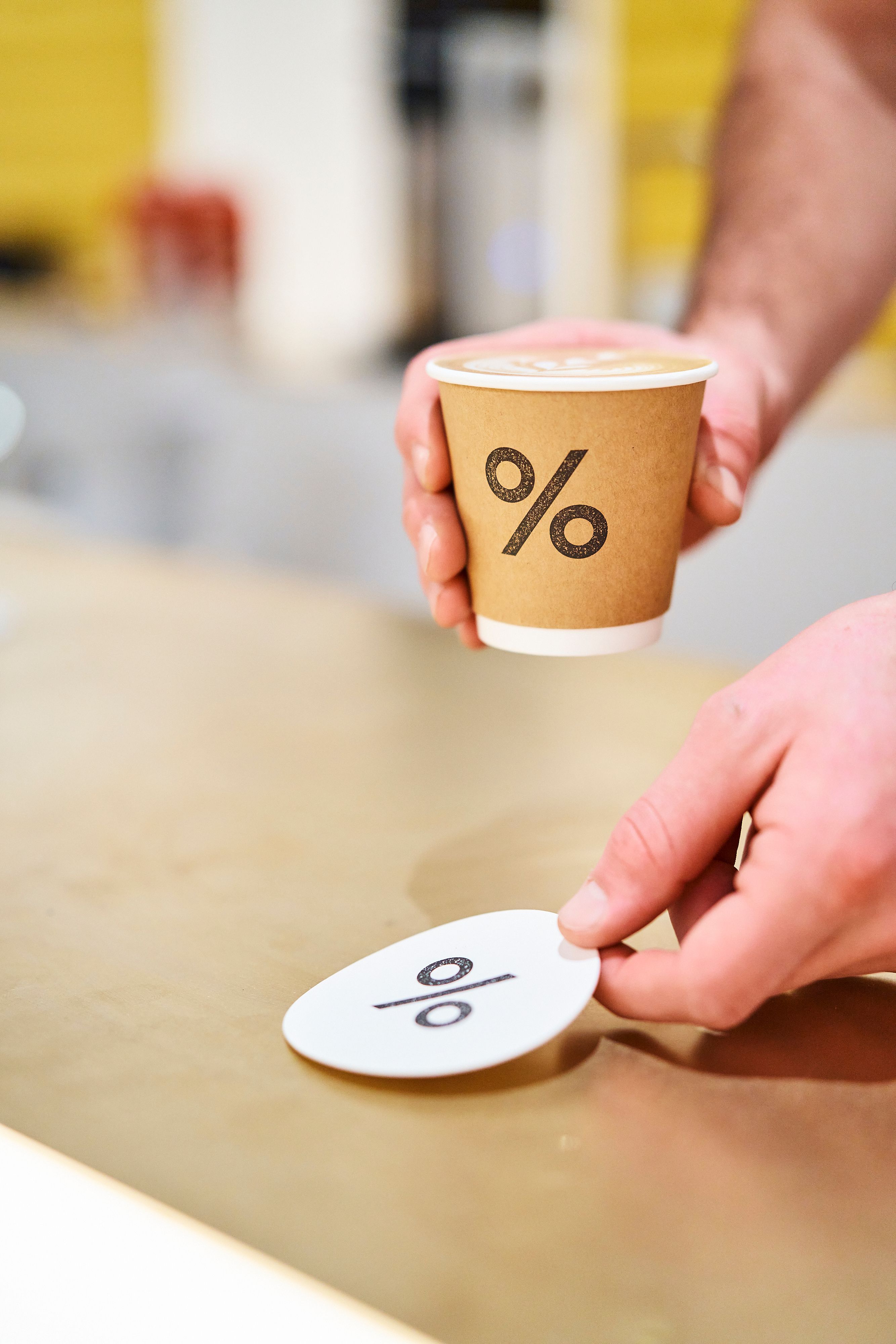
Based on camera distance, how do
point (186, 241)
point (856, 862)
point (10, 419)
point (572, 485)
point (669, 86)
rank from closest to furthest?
point (856, 862) → point (572, 485) → point (10, 419) → point (186, 241) → point (669, 86)

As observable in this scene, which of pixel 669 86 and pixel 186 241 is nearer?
pixel 186 241

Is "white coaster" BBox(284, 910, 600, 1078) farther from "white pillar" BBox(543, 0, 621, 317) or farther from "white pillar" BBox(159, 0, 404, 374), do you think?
"white pillar" BBox(159, 0, 404, 374)

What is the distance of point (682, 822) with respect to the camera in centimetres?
46

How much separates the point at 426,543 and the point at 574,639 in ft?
0.30

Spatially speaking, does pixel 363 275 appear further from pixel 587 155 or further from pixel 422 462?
pixel 422 462

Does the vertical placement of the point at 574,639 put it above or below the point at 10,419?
above

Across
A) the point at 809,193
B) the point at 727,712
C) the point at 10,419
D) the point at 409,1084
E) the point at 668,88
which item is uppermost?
the point at 668,88

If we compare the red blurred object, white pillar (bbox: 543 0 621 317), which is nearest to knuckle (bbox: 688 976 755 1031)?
the red blurred object

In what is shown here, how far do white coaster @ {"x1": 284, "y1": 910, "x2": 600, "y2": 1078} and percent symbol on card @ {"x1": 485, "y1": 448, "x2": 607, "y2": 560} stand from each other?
0.54ft

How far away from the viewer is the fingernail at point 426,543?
2.00 feet

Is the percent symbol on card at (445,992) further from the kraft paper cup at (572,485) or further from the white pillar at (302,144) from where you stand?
the white pillar at (302,144)

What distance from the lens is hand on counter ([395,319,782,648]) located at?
611 millimetres

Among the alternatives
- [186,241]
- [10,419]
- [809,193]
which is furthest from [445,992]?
[186,241]

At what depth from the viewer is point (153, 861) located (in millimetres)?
627
